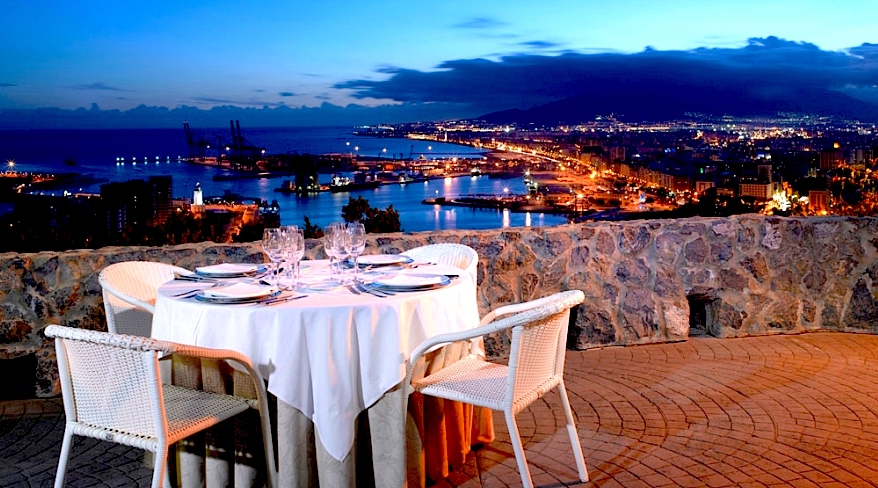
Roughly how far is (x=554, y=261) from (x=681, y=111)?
6.41 m

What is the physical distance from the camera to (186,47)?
1962 centimetres

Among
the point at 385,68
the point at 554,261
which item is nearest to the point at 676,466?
the point at 554,261

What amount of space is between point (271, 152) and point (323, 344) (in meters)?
16.9

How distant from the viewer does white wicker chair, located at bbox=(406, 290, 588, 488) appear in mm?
3371

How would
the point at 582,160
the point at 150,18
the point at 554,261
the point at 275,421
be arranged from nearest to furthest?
the point at 275,421, the point at 554,261, the point at 582,160, the point at 150,18

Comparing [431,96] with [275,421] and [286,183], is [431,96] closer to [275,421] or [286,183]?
[286,183]

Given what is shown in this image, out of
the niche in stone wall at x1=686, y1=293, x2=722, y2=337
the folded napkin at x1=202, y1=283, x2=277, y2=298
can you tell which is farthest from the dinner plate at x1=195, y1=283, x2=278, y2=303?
the niche in stone wall at x1=686, y1=293, x2=722, y2=337

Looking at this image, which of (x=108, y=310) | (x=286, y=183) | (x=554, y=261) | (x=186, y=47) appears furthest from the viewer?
(x=186, y=47)

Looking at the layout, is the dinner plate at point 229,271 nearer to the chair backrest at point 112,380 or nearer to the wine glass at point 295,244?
the wine glass at point 295,244

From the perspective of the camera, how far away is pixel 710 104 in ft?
40.1

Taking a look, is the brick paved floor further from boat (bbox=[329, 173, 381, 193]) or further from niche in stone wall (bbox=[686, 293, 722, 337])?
boat (bbox=[329, 173, 381, 193])

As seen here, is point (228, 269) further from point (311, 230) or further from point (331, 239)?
point (311, 230)

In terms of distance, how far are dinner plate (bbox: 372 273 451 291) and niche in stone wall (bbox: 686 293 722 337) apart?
12.2ft

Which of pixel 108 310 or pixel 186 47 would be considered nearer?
pixel 108 310
